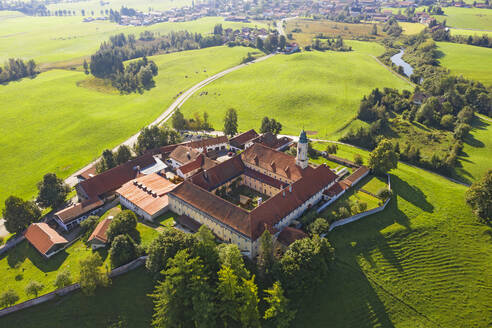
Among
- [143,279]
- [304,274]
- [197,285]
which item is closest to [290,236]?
[304,274]

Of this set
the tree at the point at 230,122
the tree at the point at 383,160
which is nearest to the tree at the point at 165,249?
the tree at the point at 383,160

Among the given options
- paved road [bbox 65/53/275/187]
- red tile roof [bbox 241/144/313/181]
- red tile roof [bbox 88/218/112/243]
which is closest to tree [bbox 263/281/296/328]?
red tile roof [bbox 241/144/313/181]

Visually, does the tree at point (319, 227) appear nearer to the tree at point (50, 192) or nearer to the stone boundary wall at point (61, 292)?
the stone boundary wall at point (61, 292)

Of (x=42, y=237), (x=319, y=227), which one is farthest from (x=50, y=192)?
(x=319, y=227)

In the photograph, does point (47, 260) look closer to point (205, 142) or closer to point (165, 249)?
point (165, 249)

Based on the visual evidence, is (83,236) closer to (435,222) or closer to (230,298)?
(230,298)
